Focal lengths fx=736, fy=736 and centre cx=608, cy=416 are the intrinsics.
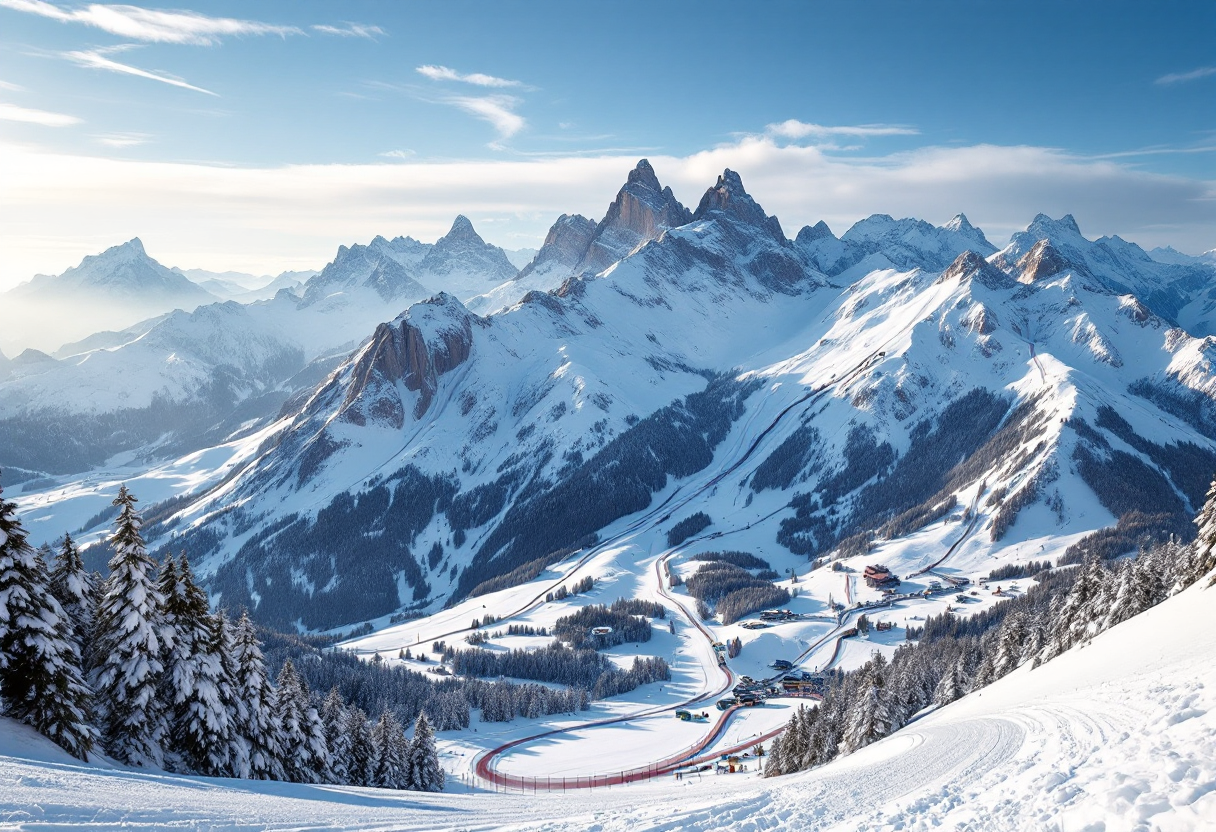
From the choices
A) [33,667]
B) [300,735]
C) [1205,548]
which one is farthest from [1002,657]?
[33,667]

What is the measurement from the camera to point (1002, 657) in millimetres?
68875

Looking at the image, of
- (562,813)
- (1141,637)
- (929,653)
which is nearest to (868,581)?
(929,653)

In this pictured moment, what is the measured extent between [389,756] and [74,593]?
28.6 meters

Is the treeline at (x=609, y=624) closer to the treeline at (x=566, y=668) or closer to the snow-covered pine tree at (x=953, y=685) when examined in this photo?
the treeline at (x=566, y=668)

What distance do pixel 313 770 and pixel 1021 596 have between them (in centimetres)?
12954

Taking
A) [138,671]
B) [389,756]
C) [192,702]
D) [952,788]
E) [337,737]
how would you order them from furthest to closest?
[389,756], [337,737], [192,702], [138,671], [952,788]

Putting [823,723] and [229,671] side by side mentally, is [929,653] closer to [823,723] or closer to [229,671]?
[823,723]

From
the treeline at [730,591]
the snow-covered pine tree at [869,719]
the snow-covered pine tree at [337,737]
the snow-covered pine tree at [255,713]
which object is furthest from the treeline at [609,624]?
the snow-covered pine tree at [255,713]

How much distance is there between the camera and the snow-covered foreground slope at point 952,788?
1467cm

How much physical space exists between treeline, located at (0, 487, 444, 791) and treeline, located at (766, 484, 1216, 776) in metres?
41.5

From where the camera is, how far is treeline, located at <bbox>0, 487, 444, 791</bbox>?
30.7 metres

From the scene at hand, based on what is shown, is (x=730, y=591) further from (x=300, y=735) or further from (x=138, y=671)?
(x=138, y=671)

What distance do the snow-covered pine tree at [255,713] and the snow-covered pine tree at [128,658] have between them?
6071mm

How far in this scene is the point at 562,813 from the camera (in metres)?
25.7
